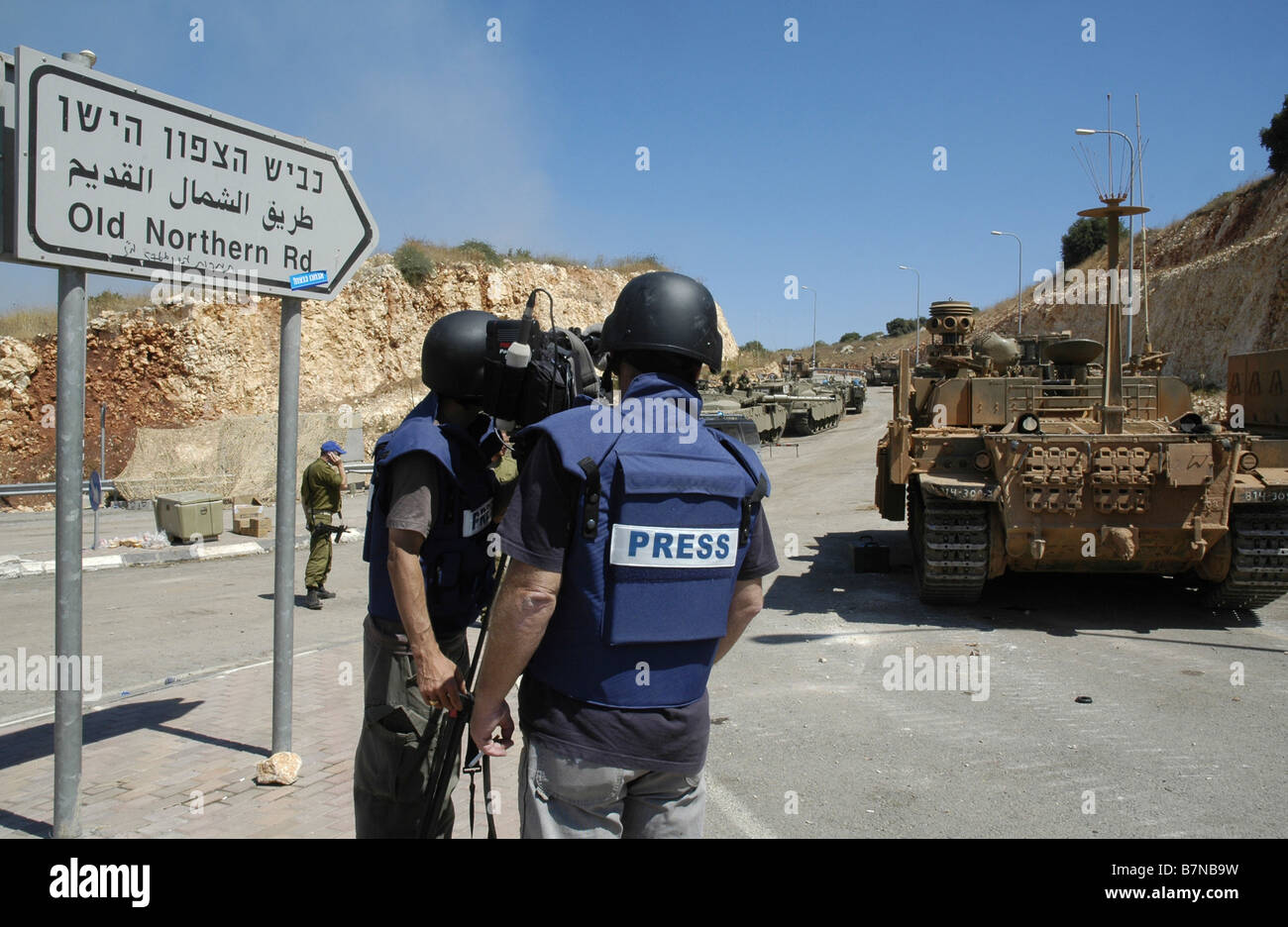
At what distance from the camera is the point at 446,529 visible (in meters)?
3.04

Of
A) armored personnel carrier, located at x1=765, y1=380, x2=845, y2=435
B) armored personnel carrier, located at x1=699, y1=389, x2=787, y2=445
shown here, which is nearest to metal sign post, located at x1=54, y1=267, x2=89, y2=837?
armored personnel carrier, located at x1=699, y1=389, x2=787, y2=445

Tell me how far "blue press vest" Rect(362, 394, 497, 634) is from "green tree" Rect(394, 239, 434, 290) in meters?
33.2

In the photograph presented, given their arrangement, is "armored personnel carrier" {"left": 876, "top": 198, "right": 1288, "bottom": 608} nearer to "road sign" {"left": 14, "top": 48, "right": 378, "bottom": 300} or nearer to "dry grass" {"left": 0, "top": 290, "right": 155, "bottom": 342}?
"road sign" {"left": 14, "top": 48, "right": 378, "bottom": 300}

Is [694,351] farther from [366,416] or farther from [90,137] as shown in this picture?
[366,416]

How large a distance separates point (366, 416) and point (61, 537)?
26619 millimetres

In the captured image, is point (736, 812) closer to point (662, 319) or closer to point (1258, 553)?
point (662, 319)

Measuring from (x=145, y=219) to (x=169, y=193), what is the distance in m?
0.18

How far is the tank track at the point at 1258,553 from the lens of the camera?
7.55 metres

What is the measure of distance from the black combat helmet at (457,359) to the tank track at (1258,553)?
6.98 m

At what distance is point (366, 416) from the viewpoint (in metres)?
29.1

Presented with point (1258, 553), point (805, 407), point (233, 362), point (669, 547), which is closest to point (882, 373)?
point (805, 407)

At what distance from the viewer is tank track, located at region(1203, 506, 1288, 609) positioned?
755cm

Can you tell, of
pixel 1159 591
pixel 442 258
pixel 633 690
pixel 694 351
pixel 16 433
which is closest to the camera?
pixel 633 690

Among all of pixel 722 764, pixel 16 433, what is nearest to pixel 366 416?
pixel 16 433
